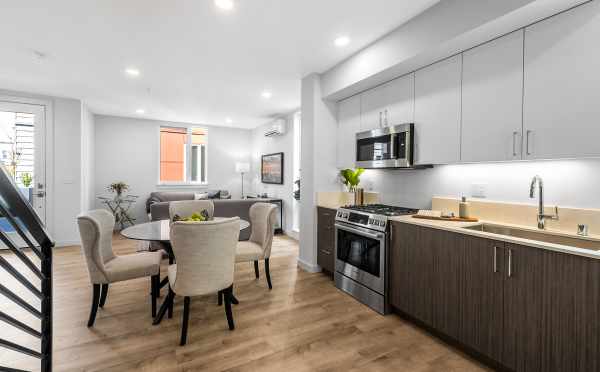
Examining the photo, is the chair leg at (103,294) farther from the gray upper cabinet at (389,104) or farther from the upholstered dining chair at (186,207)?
the gray upper cabinet at (389,104)

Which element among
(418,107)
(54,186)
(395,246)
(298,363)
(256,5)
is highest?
(256,5)

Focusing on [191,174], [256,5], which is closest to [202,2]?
[256,5]

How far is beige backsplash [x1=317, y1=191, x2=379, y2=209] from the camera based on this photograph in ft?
11.9

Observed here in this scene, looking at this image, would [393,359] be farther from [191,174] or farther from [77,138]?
[191,174]

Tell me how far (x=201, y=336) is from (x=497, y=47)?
3.12 m

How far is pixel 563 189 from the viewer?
2.01m

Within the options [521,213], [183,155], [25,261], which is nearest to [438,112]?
[521,213]

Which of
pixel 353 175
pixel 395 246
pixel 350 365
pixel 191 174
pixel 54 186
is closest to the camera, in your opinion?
pixel 350 365

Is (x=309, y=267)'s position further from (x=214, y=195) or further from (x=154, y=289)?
(x=214, y=195)

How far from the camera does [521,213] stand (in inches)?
86.2

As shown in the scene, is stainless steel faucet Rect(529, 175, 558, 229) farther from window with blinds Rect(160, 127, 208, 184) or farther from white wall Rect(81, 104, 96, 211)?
window with blinds Rect(160, 127, 208, 184)

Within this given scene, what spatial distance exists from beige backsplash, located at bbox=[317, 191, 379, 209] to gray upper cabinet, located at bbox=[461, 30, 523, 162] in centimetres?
141

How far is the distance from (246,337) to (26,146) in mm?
5136

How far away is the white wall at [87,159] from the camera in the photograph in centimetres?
522
